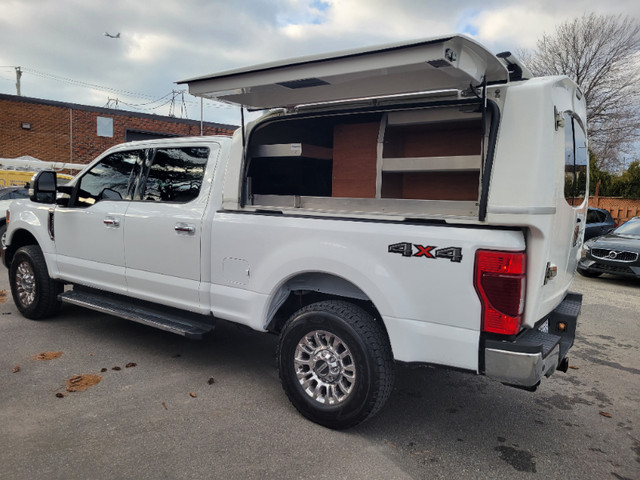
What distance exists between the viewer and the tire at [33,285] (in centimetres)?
530

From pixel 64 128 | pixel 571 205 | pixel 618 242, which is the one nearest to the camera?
pixel 571 205

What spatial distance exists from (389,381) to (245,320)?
3.99 ft

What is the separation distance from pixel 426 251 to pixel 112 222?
3.08 meters

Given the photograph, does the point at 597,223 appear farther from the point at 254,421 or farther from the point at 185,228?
the point at 254,421

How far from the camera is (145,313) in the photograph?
434 cm

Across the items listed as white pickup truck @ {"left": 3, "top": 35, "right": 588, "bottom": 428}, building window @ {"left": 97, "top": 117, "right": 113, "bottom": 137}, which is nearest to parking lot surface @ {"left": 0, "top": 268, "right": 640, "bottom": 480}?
white pickup truck @ {"left": 3, "top": 35, "right": 588, "bottom": 428}

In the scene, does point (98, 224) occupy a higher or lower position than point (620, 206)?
lower

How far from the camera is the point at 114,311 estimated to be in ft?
14.5

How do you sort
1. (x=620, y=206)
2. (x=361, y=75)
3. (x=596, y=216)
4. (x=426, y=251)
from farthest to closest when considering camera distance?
(x=620, y=206)
(x=596, y=216)
(x=361, y=75)
(x=426, y=251)

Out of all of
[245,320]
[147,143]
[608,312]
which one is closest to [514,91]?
[245,320]

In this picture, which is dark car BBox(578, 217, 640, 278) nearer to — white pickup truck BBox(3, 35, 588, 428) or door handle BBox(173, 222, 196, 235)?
white pickup truck BBox(3, 35, 588, 428)

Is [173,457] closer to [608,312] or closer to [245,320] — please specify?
[245,320]

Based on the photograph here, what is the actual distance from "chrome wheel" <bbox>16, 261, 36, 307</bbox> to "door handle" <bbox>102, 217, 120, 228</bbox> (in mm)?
1499

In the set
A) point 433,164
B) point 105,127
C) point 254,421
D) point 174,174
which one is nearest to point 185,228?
point 174,174
